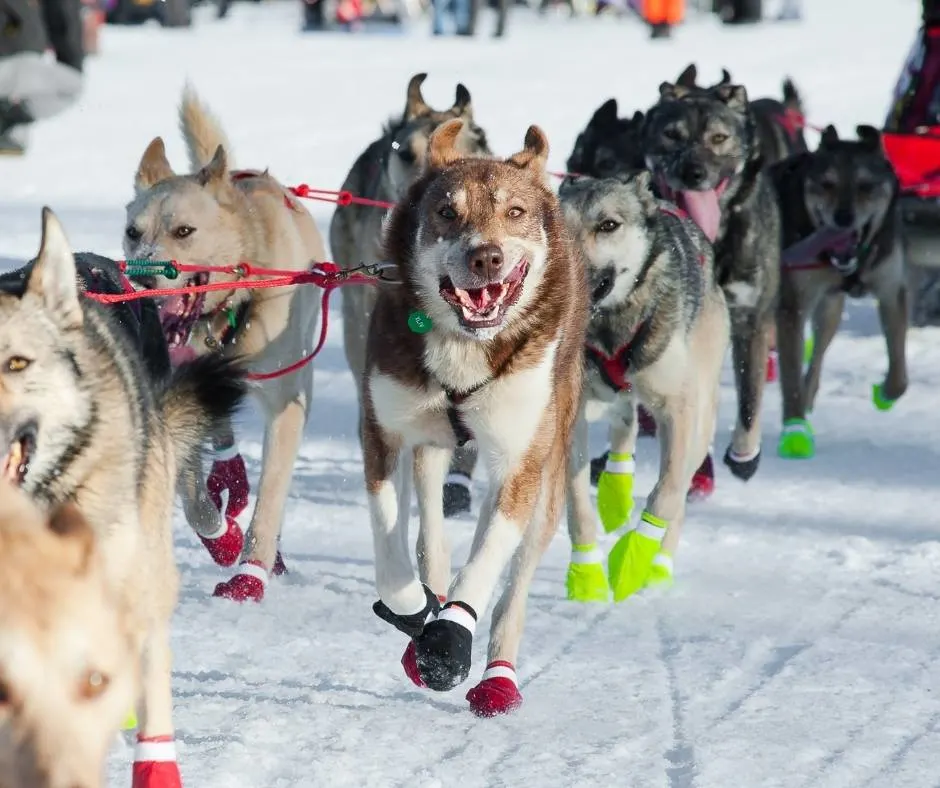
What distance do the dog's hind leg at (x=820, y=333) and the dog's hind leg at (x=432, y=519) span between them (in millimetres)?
2830

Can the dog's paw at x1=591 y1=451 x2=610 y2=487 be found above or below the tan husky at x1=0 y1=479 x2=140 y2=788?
below

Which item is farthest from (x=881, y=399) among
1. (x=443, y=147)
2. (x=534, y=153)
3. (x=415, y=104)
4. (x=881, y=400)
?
(x=443, y=147)

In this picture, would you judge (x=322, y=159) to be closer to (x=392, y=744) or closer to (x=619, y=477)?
(x=619, y=477)

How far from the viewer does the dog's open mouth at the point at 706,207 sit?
5.24 meters

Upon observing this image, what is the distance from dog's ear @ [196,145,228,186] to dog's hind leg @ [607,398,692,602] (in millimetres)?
1328

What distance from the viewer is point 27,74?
11.0m

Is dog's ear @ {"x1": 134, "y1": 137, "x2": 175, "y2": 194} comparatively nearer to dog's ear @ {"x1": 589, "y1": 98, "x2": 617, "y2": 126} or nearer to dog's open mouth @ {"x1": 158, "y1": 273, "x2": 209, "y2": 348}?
dog's open mouth @ {"x1": 158, "y1": 273, "x2": 209, "y2": 348}

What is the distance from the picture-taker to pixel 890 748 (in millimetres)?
3039

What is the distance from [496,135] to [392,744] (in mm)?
9712

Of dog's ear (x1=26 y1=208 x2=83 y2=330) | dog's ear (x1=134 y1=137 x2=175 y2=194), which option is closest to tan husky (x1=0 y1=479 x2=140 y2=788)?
dog's ear (x1=26 y1=208 x2=83 y2=330)

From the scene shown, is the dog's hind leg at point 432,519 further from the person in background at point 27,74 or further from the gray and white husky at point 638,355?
the person in background at point 27,74

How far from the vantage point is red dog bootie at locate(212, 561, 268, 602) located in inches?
155

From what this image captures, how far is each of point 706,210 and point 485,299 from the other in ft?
7.09

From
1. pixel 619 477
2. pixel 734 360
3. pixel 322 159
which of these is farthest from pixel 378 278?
pixel 322 159
